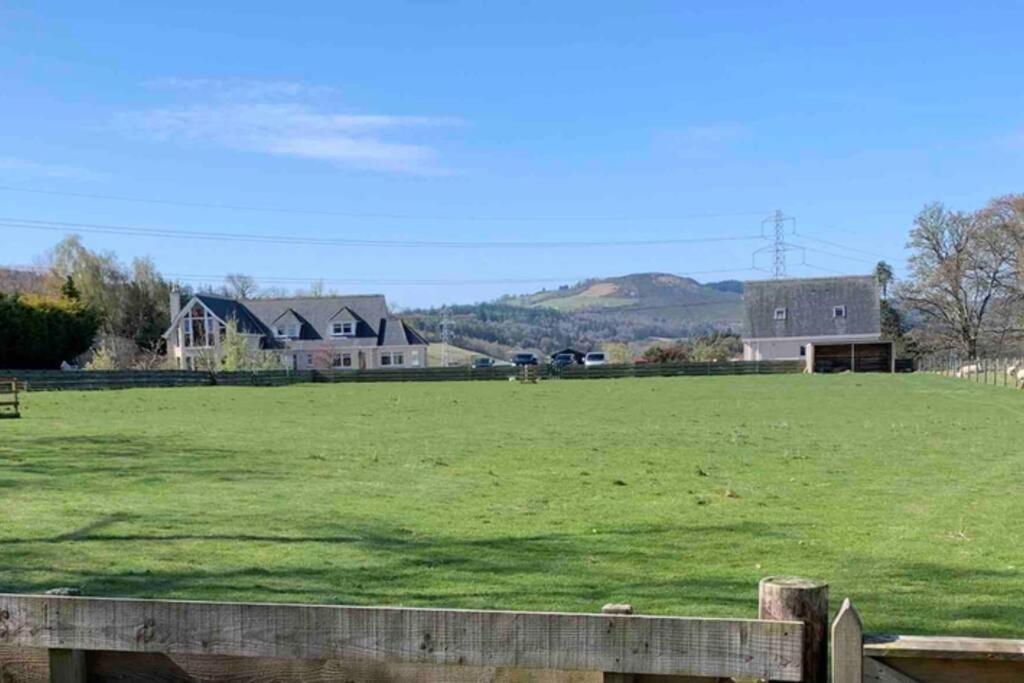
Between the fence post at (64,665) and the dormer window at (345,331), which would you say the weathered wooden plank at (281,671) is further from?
the dormer window at (345,331)

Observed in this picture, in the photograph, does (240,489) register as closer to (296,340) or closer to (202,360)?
(202,360)

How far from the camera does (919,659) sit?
8.85 ft

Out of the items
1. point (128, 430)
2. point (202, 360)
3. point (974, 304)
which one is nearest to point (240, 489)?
point (128, 430)

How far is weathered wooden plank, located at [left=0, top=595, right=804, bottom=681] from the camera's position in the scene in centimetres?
275

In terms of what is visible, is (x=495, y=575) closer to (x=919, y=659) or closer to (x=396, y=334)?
(x=919, y=659)

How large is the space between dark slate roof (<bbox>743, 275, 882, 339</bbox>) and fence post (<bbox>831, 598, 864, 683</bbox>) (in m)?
85.9

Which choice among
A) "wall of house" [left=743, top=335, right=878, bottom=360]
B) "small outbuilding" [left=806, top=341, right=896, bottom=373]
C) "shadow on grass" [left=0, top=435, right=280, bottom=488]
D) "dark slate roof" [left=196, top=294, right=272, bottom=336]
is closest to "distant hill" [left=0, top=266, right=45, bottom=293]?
"dark slate roof" [left=196, top=294, right=272, bottom=336]

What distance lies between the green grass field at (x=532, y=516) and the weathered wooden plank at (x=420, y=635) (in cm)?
363

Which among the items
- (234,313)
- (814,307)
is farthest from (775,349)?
(234,313)

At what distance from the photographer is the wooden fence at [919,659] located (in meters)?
2.67

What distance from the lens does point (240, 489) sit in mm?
12109

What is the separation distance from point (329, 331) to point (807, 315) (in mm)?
43867

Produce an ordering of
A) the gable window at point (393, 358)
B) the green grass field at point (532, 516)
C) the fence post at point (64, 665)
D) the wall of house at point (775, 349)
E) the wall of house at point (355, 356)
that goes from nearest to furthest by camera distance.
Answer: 1. the fence post at point (64, 665)
2. the green grass field at point (532, 516)
3. the wall of house at point (355, 356)
4. the wall of house at point (775, 349)
5. the gable window at point (393, 358)

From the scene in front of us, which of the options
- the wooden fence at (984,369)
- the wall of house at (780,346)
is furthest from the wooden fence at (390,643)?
the wall of house at (780,346)
